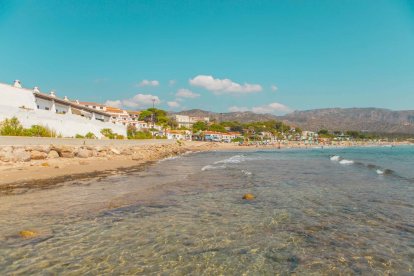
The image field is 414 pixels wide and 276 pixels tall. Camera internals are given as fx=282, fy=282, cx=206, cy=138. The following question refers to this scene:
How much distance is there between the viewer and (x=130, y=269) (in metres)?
5.63

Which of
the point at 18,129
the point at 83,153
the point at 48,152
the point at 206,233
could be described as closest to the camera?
the point at 206,233

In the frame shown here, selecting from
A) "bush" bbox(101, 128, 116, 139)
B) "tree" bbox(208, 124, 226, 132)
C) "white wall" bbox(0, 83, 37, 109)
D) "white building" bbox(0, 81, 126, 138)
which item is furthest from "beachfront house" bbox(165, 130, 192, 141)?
"white wall" bbox(0, 83, 37, 109)

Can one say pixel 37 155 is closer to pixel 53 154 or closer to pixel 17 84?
pixel 53 154

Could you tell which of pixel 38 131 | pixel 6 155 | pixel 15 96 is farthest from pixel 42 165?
pixel 15 96

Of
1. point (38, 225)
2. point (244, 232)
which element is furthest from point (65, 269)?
point (244, 232)

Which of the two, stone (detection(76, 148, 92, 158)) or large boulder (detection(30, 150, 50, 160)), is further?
stone (detection(76, 148, 92, 158))

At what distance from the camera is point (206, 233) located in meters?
7.72

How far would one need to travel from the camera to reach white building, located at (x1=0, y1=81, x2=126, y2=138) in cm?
3321

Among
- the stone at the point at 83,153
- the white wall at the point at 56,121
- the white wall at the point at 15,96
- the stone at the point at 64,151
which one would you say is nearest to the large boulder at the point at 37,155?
the stone at the point at 64,151

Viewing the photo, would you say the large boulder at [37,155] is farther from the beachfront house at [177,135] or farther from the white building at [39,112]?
the beachfront house at [177,135]

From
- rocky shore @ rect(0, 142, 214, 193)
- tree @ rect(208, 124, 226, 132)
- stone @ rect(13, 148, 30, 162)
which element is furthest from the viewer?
tree @ rect(208, 124, 226, 132)

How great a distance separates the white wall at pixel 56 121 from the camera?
32281 millimetres

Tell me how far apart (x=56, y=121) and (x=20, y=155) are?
16950 mm

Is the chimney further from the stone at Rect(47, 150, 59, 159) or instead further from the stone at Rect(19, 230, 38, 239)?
the stone at Rect(19, 230, 38, 239)
